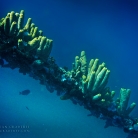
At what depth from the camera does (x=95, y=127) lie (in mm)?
6363

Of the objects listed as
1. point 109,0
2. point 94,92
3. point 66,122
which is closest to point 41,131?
point 66,122

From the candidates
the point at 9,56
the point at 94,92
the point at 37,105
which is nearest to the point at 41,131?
the point at 37,105

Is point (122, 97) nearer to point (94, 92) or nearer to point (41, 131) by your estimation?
point (94, 92)

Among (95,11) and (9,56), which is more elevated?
(95,11)

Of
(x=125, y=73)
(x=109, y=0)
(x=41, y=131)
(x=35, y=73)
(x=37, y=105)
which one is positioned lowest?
(x=41, y=131)

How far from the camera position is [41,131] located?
18.4ft

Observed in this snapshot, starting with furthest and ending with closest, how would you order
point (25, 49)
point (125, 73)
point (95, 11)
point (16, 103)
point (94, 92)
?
point (125, 73) → point (95, 11) → point (16, 103) → point (94, 92) → point (25, 49)

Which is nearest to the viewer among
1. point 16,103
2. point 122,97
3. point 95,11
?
point 122,97

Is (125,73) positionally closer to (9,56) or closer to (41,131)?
(41,131)

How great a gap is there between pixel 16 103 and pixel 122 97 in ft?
14.9

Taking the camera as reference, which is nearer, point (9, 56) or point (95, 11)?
point (9, 56)

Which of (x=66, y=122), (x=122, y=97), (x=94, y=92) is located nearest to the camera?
(x=94, y=92)

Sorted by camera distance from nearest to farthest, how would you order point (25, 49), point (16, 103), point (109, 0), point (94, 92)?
point (25, 49) < point (94, 92) < point (16, 103) < point (109, 0)

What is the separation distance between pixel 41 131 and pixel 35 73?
2259 millimetres
